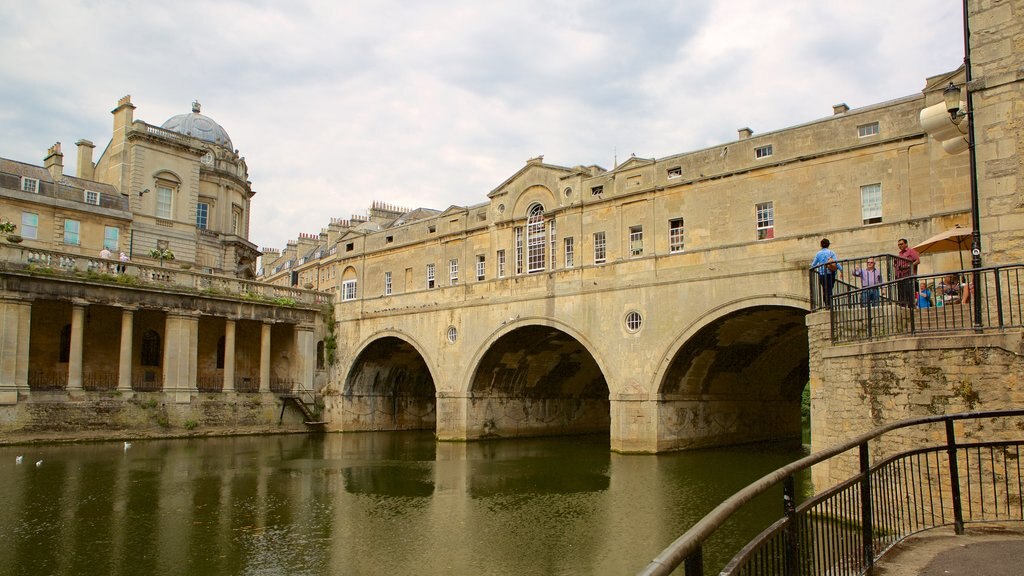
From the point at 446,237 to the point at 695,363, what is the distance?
12625 millimetres

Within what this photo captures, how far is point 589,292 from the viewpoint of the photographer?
2550 cm

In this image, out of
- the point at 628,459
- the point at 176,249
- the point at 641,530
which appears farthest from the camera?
the point at 176,249

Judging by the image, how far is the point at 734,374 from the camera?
2686 cm

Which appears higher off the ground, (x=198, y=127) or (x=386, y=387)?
(x=198, y=127)

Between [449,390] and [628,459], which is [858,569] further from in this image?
[449,390]

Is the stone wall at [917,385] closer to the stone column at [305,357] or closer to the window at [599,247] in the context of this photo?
the window at [599,247]

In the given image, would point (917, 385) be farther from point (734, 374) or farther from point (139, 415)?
point (139, 415)

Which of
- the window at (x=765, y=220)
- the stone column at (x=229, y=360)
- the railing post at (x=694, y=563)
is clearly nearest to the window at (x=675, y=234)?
the window at (x=765, y=220)

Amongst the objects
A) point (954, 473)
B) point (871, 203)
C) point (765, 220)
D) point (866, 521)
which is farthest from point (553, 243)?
point (866, 521)

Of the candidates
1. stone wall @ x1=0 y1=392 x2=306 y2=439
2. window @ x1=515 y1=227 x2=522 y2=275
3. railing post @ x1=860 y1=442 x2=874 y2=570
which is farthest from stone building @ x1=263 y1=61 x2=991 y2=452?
railing post @ x1=860 y1=442 x2=874 y2=570

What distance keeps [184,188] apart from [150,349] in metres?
10.4

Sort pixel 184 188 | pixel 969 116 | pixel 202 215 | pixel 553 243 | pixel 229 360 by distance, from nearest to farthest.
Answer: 1. pixel 969 116
2. pixel 553 243
3. pixel 229 360
4. pixel 184 188
5. pixel 202 215

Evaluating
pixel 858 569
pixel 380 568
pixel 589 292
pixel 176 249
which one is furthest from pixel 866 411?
pixel 176 249

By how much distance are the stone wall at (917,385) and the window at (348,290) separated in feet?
91.9
